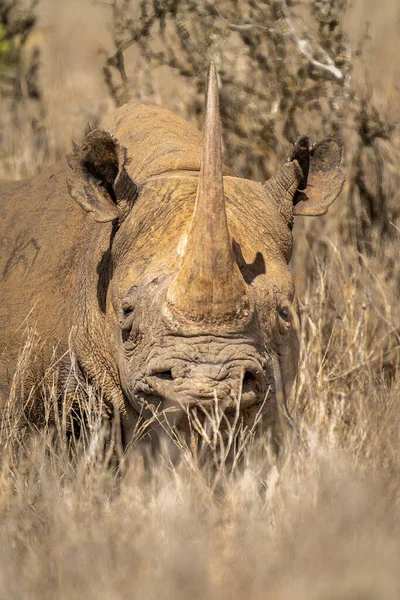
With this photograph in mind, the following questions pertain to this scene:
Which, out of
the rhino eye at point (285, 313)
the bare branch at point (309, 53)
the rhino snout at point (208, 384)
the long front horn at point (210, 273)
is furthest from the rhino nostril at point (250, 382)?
the bare branch at point (309, 53)

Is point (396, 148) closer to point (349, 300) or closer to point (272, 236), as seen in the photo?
point (349, 300)

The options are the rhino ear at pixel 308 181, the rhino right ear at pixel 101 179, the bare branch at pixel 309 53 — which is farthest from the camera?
the bare branch at pixel 309 53

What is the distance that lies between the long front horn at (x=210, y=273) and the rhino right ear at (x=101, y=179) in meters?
0.73

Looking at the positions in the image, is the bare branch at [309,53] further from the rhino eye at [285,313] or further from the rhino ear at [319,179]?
the rhino eye at [285,313]

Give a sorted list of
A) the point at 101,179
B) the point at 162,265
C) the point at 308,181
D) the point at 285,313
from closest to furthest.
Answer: the point at 162,265
the point at 285,313
the point at 101,179
the point at 308,181

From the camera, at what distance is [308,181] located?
5.48 meters

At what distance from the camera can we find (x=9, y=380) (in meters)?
5.31

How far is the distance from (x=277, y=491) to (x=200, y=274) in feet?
3.21

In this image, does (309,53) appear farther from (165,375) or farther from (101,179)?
(165,375)

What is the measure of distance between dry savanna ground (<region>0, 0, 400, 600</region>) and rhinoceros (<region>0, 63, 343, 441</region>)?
28 centimetres

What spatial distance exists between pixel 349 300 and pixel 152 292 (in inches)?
95.0

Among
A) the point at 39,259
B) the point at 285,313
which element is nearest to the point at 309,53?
the point at 39,259

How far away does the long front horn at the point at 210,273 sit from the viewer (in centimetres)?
429

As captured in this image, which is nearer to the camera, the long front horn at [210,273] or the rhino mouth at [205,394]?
the rhino mouth at [205,394]
